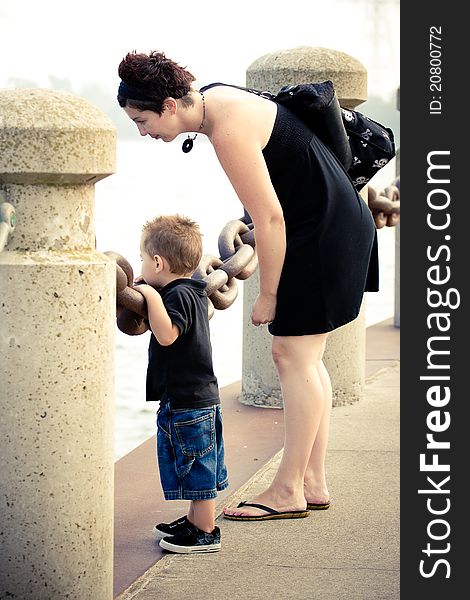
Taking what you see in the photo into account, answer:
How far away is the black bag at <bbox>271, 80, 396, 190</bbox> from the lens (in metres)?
4.02

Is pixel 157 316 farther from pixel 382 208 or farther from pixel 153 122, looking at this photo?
pixel 382 208

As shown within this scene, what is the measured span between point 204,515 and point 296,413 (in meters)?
0.51

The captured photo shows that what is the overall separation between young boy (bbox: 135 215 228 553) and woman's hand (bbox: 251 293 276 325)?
255mm

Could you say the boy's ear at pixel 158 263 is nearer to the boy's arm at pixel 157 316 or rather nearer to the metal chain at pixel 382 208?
the boy's arm at pixel 157 316

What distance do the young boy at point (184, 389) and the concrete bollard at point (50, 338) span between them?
70cm

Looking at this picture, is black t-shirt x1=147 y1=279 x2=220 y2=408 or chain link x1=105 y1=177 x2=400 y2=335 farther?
black t-shirt x1=147 y1=279 x2=220 y2=408

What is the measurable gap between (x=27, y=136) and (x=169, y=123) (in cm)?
93

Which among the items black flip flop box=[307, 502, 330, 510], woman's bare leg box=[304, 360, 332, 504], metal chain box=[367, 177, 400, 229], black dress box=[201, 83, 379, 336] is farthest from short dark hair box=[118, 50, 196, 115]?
metal chain box=[367, 177, 400, 229]

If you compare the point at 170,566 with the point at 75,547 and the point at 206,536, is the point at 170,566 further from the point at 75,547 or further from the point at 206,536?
the point at 75,547

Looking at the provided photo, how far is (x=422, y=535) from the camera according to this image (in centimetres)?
336

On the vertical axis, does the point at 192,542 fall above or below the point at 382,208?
below

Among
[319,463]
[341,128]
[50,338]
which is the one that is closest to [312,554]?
[319,463]

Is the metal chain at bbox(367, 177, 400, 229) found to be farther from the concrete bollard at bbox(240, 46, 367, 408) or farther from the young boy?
the young boy

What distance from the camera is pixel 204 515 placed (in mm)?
3861
